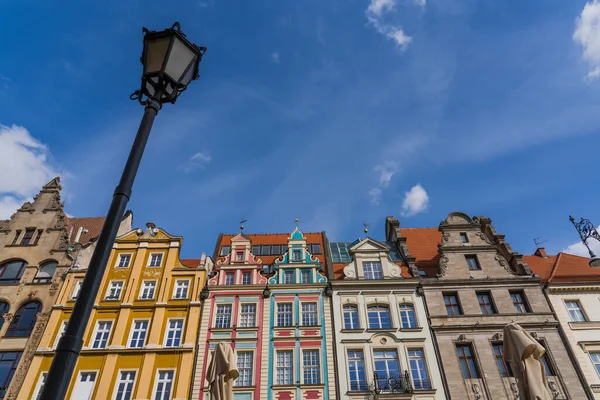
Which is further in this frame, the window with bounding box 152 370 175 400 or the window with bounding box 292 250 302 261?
the window with bounding box 292 250 302 261

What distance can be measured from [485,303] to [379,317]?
6311 millimetres

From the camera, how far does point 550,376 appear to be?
22.0m

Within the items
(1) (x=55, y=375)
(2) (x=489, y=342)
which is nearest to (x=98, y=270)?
(1) (x=55, y=375)

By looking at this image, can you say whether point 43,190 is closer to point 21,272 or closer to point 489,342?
point 21,272

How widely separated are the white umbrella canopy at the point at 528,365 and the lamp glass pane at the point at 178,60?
11.3 meters

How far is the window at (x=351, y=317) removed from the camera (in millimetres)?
24484

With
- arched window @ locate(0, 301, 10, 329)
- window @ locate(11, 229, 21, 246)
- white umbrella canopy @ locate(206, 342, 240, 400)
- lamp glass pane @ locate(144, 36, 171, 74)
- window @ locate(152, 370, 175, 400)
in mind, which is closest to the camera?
lamp glass pane @ locate(144, 36, 171, 74)

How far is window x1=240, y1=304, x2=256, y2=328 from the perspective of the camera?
24706 mm

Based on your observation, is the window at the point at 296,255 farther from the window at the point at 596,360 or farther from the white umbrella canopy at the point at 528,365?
the window at the point at 596,360

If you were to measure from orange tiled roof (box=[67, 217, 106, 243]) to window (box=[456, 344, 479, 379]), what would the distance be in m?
25.0

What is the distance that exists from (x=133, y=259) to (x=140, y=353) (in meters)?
6.74

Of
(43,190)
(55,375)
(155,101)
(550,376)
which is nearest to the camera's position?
(55,375)

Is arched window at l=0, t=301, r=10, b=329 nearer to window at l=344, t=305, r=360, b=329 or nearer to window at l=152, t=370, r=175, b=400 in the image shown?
window at l=152, t=370, r=175, b=400

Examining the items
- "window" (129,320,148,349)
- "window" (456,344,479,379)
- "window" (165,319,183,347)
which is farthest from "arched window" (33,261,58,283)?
"window" (456,344,479,379)
